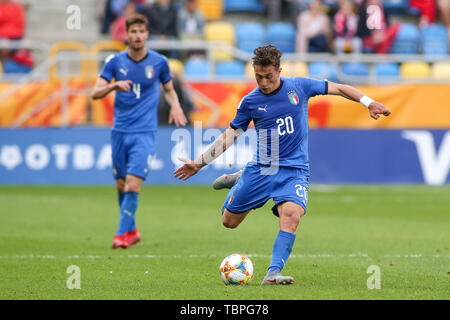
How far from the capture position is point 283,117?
26.1ft

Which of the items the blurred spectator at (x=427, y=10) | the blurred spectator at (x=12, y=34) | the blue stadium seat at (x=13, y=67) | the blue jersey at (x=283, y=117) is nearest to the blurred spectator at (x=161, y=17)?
the blurred spectator at (x=12, y=34)

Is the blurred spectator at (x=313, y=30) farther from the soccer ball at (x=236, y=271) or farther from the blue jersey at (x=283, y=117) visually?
the soccer ball at (x=236, y=271)

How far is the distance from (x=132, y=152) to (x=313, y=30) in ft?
36.9

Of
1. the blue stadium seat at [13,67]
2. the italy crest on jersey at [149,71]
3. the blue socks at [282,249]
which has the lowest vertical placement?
the blue socks at [282,249]

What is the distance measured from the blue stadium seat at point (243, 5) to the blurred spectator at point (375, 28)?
11.6 ft

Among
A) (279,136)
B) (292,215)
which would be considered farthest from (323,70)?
(292,215)

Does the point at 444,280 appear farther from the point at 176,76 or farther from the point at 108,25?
the point at 108,25

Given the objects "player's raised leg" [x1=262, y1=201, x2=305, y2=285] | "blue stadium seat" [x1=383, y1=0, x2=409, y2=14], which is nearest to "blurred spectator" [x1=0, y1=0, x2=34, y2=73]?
"blue stadium seat" [x1=383, y1=0, x2=409, y2=14]

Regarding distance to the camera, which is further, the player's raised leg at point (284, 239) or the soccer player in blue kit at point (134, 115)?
the soccer player in blue kit at point (134, 115)

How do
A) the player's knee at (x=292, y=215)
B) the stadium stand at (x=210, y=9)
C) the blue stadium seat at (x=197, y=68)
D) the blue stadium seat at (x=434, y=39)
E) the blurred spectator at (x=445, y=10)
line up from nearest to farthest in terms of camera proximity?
the player's knee at (x=292, y=215) → the blue stadium seat at (x=197, y=68) → the blue stadium seat at (x=434, y=39) → the blurred spectator at (x=445, y=10) → the stadium stand at (x=210, y=9)

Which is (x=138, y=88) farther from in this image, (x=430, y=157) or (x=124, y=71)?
(x=430, y=157)

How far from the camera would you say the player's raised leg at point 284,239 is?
24.5 ft

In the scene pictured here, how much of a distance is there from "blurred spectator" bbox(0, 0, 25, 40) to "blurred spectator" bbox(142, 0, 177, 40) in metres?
2.93
